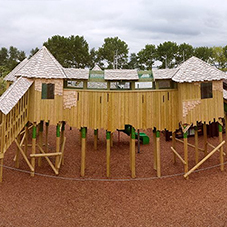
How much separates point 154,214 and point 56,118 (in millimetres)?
7765

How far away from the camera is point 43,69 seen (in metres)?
12.7

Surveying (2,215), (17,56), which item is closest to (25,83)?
(2,215)

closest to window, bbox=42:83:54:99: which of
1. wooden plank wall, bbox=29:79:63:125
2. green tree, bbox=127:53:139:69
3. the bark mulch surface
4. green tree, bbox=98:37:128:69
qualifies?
wooden plank wall, bbox=29:79:63:125

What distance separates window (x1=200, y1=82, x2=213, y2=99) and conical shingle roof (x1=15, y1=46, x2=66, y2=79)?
8609 mm

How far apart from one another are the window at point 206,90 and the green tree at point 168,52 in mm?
39496

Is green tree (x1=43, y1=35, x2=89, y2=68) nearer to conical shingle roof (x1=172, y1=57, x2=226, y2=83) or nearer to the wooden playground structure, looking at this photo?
the wooden playground structure

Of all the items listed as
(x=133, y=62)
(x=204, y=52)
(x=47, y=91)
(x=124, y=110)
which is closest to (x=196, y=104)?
(x=124, y=110)

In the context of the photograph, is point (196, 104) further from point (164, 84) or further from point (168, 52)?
point (168, 52)

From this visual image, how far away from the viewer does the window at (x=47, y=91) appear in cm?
1266

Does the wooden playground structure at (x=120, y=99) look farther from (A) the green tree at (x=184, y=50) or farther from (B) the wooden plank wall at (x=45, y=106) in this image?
(A) the green tree at (x=184, y=50)

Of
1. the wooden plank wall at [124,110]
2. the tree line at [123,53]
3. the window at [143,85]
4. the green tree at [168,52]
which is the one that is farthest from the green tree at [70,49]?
the window at [143,85]

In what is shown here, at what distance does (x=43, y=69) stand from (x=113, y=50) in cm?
3991

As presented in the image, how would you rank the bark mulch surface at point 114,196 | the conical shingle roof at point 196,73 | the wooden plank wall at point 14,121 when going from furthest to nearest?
the conical shingle roof at point 196,73 → the wooden plank wall at point 14,121 → the bark mulch surface at point 114,196

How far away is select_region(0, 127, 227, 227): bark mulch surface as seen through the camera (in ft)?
30.2
